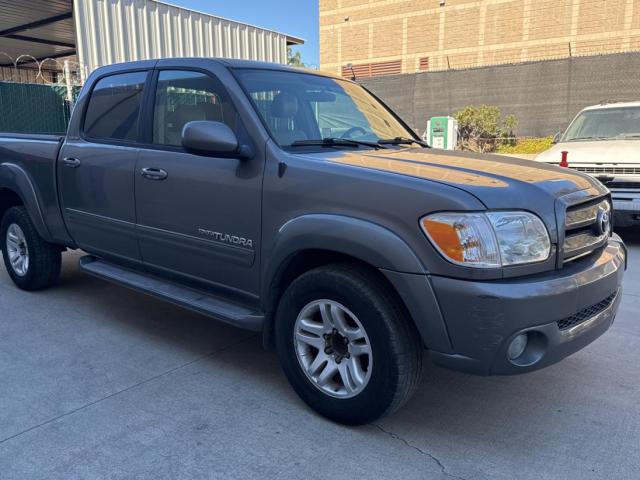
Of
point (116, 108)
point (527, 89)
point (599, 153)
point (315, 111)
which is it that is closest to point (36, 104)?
point (116, 108)

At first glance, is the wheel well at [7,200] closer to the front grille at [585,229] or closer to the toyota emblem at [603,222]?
the front grille at [585,229]

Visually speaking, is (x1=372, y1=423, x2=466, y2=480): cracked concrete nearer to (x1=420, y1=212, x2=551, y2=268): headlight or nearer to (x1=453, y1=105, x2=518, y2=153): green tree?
(x1=420, y1=212, x2=551, y2=268): headlight

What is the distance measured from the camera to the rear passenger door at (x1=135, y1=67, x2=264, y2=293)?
10.5 ft

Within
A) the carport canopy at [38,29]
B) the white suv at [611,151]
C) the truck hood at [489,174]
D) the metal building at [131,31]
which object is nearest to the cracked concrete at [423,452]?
the truck hood at [489,174]

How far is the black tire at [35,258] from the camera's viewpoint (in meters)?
4.96

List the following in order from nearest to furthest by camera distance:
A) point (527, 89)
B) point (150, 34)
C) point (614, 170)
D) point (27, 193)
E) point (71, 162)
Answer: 1. point (71, 162)
2. point (27, 193)
3. point (614, 170)
4. point (150, 34)
5. point (527, 89)

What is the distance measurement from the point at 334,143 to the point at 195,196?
2.97 feet

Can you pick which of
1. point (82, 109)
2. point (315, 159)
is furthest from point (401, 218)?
point (82, 109)

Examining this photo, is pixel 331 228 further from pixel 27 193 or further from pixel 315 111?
pixel 27 193

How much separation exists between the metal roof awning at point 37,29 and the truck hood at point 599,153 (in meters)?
11.4

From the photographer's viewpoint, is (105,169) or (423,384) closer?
(423,384)

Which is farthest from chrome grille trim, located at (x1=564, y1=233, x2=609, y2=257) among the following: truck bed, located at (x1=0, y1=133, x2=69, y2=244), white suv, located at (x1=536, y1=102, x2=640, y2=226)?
white suv, located at (x1=536, y1=102, x2=640, y2=226)

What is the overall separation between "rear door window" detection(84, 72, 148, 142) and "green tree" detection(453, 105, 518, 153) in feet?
49.9

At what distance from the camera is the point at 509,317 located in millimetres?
2348
